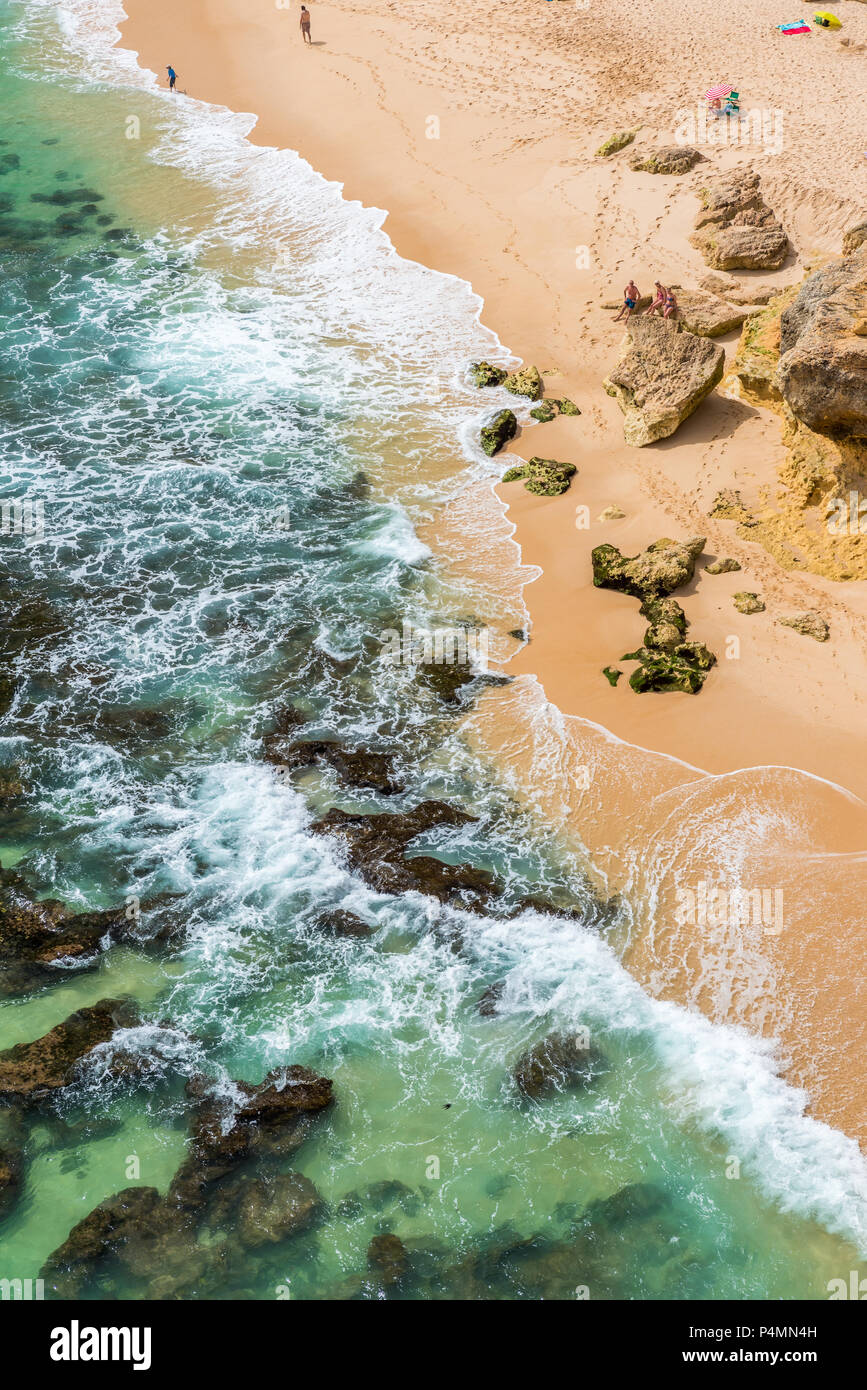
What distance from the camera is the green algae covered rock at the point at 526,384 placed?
936 inches

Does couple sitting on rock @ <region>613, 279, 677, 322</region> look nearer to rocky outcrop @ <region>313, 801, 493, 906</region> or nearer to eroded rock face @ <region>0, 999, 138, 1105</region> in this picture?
rocky outcrop @ <region>313, 801, 493, 906</region>

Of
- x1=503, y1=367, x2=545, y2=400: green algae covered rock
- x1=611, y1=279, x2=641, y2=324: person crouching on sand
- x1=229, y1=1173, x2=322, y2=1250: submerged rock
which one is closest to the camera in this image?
x1=229, y1=1173, x2=322, y2=1250: submerged rock

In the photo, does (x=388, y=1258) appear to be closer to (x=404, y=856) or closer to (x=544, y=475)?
(x=404, y=856)

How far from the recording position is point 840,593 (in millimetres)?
18062

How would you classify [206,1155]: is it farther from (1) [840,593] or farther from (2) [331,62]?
(2) [331,62]

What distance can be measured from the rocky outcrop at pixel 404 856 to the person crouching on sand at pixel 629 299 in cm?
1407

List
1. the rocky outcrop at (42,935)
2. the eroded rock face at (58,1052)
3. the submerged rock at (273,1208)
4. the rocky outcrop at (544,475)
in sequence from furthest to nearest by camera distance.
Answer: the rocky outcrop at (544,475)
the rocky outcrop at (42,935)
the eroded rock face at (58,1052)
the submerged rock at (273,1208)

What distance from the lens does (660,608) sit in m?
18.1

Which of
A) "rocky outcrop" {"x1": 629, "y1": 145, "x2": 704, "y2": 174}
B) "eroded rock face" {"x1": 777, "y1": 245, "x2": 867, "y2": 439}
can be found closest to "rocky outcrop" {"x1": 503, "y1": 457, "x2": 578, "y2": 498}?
"eroded rock face" {"x1": 777, "y1": 245, "x2": 867, "y2": 439}

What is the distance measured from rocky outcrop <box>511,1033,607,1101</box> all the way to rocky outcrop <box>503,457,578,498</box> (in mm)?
11441

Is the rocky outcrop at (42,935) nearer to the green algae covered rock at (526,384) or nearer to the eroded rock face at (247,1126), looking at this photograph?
the eroded rock face at (247,1126)

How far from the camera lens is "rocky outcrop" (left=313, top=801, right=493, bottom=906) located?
15188mm

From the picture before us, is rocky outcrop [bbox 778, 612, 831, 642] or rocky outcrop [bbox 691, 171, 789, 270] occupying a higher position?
rocky outcrop [bbox 691, 171, 789, 270]

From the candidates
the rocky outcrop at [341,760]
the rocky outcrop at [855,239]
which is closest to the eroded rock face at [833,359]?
the rocky outcrop at [855,239]
